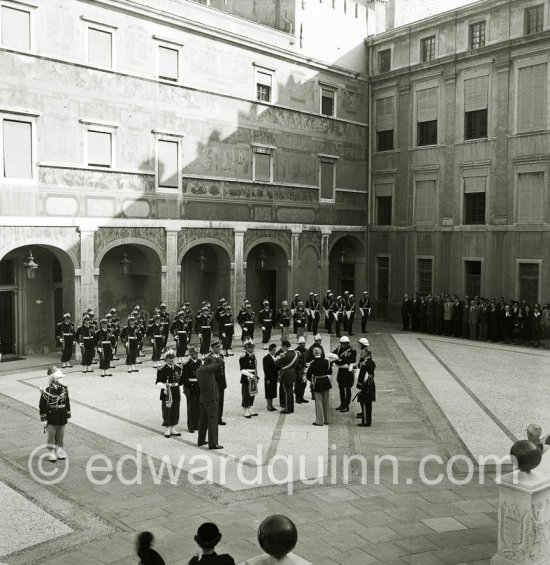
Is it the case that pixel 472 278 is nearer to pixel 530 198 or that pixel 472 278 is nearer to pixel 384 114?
pixel 530 198

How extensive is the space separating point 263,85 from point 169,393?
18.4 m

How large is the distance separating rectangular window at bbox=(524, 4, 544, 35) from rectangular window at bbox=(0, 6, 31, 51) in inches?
740

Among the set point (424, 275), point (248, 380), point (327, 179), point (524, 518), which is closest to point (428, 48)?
point (327, 179)

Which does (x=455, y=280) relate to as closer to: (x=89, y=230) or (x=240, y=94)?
(x=240, y=94)

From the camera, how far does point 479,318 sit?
27094mm

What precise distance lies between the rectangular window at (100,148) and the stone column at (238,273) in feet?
20.6

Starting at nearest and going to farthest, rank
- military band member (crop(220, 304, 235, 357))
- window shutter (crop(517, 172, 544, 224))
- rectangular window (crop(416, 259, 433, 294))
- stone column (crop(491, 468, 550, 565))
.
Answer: stone column (crop(491, 468, 550, 565)) < military band member (crop(220, 304, 235, 357)) < window shutter (crop(517, 172, 544, 224)) < rectangular window (crop(416, 259, 433, 294))

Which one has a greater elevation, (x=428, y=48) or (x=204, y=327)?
(x=428, y=48)

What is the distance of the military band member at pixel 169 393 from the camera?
13.6 meters

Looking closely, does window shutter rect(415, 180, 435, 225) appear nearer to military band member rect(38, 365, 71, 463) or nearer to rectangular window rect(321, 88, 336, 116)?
rectangular window rect(321, 88, 336, 116)

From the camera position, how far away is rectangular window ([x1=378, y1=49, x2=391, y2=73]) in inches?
1294

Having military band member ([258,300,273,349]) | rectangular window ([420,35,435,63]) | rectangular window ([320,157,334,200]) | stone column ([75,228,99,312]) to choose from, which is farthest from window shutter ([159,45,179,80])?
rectangular window ([420,35,435,63])

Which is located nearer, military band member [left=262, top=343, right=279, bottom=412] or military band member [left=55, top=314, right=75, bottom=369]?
military band member [left=262, top=343, right=279, bottom=412]

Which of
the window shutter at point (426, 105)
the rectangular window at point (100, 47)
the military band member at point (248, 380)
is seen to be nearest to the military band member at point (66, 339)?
the military band member at point (248, 380)
